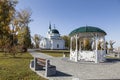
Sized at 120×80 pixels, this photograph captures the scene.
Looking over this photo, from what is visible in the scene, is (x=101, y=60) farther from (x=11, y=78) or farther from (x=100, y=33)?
(x=11, y=78)

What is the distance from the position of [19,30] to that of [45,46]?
56.3 metres

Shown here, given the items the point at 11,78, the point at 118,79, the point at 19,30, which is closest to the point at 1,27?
the point at 19,30

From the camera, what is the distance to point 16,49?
2516 centimetres

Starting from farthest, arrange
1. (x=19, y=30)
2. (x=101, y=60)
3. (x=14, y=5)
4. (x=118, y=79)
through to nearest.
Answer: (x=19, y=30)
(x=14, y=5)
(x=101, y=60)
(x=118, y=79)

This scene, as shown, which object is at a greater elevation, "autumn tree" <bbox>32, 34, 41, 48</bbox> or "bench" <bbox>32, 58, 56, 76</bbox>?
"autumn tree" <bbox>32, 34, 41, 48</bbox>

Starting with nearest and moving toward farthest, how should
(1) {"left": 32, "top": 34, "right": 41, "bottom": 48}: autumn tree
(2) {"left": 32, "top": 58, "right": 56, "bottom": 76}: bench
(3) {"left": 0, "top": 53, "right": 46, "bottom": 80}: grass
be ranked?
A: (3) {"left": 0, "top": 53, "right": 46, "bottom": 80}: grass < (2) {"left": 32, "top": 58, "right": 56, "bottom": 76}: bench < (1) {"left": 32, "top": 34, "right": 41, "bottom": 48}: autumn tree

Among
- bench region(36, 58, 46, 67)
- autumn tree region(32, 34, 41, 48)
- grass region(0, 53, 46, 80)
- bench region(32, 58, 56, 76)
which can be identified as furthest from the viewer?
autumn tree region(32, 34, 41, 48)

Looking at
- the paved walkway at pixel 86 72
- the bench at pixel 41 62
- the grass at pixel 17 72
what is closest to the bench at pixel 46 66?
the bench at pixel 41 62

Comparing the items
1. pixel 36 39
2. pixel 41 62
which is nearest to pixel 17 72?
pixel 41 62

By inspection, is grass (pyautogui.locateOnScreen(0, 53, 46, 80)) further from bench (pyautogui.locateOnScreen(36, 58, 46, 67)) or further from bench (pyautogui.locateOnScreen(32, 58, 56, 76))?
bench (pyautogui.locateOnScreen(36, 58, 46, 67))

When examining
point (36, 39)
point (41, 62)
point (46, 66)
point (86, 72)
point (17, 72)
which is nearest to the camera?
point (46, 66)

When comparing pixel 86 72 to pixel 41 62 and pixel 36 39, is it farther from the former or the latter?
pixel 36 39

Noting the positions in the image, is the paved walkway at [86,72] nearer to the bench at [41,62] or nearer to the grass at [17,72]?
the bench at [41,62]

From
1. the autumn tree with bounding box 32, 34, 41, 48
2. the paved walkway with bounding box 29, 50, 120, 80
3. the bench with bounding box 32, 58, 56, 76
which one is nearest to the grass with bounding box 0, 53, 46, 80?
the bench with bounding box 32, 58, 56, 76
